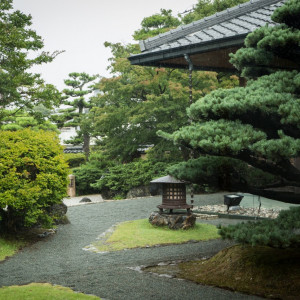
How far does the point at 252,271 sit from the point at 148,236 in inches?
143

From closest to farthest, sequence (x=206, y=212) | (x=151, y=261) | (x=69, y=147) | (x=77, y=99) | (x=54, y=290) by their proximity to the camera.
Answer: (x=54, y=290), (x=151, y=261), (x=206, y=212), (x=77, y=99), (x=69, y=147)

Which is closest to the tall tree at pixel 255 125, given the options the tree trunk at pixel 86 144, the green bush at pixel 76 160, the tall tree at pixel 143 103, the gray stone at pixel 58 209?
the gray stone at pixel 58 209

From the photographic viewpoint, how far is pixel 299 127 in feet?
14.2

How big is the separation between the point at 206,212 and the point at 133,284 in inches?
249

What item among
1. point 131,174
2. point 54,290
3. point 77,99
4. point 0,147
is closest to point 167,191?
point 0,147

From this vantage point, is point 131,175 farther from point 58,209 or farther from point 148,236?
point 148,236

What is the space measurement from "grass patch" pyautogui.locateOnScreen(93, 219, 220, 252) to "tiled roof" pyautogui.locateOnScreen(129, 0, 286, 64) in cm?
410

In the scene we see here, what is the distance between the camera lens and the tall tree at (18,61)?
27.6 ft

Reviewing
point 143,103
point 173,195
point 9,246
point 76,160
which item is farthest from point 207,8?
point 9,246

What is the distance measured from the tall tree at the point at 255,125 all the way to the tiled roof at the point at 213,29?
3.27 metres

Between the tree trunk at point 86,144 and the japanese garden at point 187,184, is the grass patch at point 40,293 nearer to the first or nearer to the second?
the japanese garden at point 187,184

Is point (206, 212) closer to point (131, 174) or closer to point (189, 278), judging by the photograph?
point (189, 278)

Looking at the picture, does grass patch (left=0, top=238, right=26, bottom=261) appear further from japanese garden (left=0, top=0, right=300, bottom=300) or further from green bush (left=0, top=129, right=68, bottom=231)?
green bush (left=0, top=129, right=68, bottom=231)

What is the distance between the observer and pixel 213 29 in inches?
357
